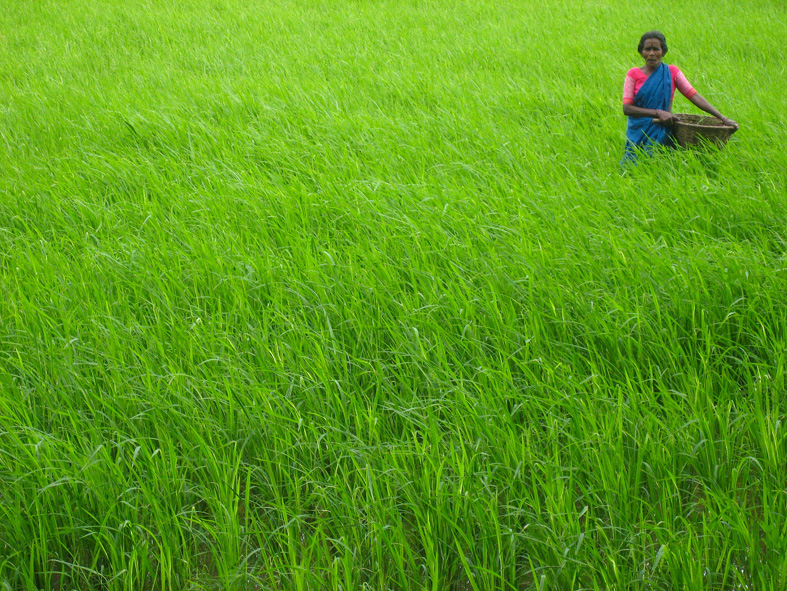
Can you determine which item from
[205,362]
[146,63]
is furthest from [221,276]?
[146,63]

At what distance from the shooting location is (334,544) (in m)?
1.67

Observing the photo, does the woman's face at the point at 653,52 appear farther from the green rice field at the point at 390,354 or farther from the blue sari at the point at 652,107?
the green rice field at the point at 390,354

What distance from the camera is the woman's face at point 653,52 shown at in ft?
12.6

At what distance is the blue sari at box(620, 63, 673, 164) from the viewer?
390 centimetres

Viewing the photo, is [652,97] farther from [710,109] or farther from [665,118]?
[710,109]

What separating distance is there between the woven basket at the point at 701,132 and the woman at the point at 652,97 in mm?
70

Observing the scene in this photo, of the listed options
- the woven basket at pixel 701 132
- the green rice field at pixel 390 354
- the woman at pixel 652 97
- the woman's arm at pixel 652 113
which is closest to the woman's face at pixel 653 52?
the woman at pixel 652 97

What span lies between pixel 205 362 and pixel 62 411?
0.44 meters

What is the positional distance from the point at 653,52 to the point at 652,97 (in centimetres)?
25

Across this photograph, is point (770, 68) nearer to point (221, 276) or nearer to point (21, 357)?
point (221, 276)

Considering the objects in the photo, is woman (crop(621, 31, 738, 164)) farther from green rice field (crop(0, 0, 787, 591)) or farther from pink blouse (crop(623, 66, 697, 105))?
green rice field (crop(0, 0, 787, 591))

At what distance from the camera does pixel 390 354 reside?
2289 millimetres

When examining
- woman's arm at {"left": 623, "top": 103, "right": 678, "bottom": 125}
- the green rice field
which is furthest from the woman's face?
the green rice field

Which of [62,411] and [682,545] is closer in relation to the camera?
[682,545]
